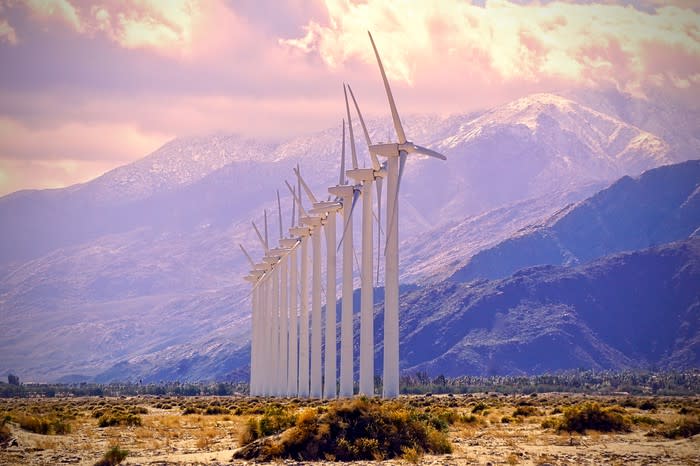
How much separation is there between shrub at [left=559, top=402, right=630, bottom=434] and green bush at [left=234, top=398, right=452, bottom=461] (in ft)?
34.6

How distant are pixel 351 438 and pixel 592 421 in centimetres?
1570

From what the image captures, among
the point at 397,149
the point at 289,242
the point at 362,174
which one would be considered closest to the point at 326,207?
the point at 362,174

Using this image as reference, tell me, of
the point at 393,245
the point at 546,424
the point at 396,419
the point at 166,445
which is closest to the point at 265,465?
the point at 396,419

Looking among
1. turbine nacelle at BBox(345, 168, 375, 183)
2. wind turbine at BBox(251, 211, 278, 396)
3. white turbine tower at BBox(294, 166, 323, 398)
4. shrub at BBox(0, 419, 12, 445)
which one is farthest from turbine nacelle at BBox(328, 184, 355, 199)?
shrub at BBox(0, 419, 12, 445)

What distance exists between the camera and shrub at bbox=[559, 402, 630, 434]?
5791 cm

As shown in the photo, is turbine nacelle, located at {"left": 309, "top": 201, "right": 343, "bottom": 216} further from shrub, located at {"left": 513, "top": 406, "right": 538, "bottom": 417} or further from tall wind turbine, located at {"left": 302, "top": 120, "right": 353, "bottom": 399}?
shrub, located at {"left": 513, "top": 406, "right": 538, "bottom": 417}

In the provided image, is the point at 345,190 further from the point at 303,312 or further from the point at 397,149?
the point at 303,312

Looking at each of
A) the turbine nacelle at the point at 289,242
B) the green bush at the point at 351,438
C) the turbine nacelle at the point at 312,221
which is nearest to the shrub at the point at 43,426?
the green bush at the point at 351,438

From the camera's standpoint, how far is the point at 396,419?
48.8 meters

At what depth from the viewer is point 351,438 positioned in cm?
4775

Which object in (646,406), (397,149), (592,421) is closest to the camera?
(592,421)

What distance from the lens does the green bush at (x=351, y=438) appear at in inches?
1850

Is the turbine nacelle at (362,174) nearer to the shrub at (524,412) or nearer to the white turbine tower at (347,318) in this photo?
the white turbine tower at (347,318)

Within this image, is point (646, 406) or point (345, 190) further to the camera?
point (345, 190)
